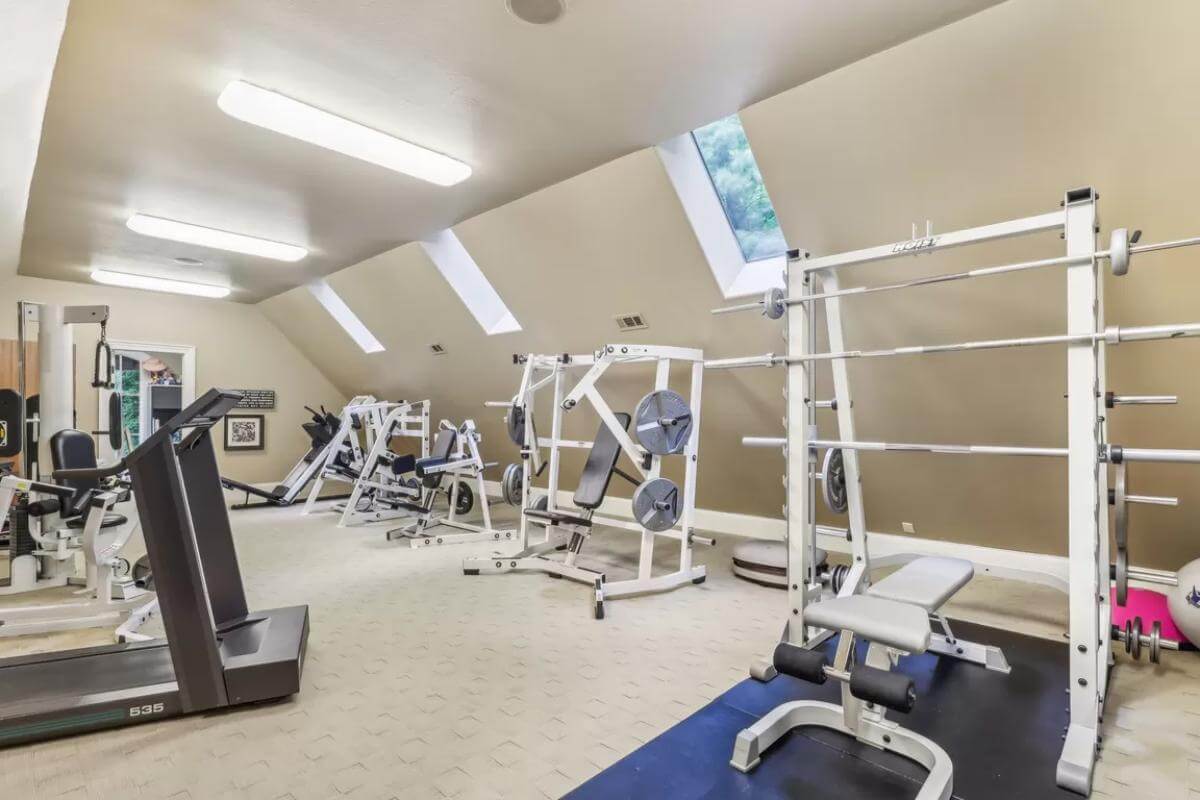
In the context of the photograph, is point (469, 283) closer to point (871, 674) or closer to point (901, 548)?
point (901, 548)

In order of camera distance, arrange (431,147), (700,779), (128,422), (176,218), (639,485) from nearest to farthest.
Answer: (700,779) < (431,147) < (639,485) < (176,218) < (128,422)

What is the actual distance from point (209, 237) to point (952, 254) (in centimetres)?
520

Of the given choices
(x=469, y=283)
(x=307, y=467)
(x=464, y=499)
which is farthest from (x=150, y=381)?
(x=469, y=283)

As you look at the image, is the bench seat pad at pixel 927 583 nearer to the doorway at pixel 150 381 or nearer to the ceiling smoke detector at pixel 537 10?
the ceiling smoke detector at pixel 537 10

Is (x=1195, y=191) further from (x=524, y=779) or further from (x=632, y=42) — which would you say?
(x=524, y=779)

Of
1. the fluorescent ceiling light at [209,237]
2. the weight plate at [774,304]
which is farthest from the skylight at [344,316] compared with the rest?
the weight plate at [774,304]

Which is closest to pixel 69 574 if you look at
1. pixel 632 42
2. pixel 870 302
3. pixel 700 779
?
pixel 700 779

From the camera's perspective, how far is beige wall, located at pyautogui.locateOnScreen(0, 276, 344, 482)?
6312mm

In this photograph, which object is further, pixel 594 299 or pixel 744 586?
pixel 594 299

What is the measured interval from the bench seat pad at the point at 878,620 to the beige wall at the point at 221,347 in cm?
765

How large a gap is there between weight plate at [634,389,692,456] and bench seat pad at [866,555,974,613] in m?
1.47

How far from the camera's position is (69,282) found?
247 inches

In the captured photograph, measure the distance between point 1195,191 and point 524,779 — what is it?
313 cm

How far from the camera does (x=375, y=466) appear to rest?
19.8ft
